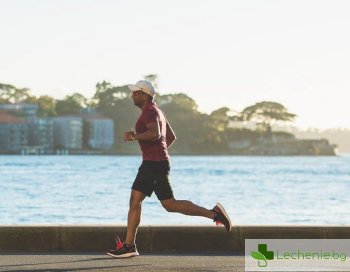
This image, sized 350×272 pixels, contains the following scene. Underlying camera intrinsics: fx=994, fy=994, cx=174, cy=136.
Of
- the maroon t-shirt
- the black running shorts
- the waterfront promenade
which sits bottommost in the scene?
the waterfront promenade

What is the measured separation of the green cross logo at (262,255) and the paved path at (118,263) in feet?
0.52

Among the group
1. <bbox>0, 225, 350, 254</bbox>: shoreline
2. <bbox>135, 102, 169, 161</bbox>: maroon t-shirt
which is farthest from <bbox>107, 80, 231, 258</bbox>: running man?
<bbox>0, 225, 350, 254</bbox>: shoreline

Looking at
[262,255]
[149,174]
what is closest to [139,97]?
[149,174]

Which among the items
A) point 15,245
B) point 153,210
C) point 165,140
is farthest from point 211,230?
point 153,210

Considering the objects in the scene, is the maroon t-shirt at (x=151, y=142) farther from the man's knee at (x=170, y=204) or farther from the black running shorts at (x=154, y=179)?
the man's knee at (x=170, y=204)

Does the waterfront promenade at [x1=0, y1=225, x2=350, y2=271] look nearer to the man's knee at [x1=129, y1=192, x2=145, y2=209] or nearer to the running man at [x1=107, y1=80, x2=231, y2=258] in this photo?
the running man at [x1=107, y1=80, x2=231, y2=258]

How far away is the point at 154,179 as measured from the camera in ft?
29.8

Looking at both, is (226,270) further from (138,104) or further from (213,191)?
(213,191)

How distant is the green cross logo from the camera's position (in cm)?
882

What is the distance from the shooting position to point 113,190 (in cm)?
6912

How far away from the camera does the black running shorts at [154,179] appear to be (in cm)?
907

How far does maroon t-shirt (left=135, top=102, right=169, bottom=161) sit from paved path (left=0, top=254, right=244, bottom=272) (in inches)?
37.5

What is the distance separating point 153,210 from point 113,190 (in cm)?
2258

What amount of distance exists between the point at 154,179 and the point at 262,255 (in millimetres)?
1293
